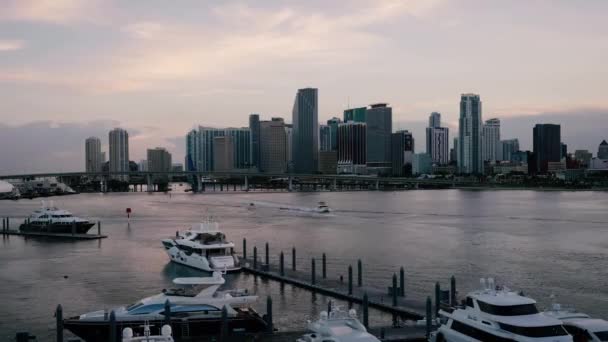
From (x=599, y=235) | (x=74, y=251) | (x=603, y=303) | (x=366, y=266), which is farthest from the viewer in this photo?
(x=599, y=235)

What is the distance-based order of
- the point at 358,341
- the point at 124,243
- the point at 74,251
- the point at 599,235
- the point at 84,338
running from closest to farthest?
1. the point at 358,341
2. the point at 84,338
3. the point at 74,251
4. the point at 124,243
5. the point at 599,235

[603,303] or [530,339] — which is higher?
[530,339]

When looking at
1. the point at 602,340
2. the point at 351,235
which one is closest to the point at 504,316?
the point at 602,340

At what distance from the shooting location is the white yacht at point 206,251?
30.5 metres

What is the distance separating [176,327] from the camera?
61.9 ft

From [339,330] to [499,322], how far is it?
381cm

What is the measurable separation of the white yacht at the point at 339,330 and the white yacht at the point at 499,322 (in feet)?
9.30

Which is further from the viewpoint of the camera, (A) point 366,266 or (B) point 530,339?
(A) point 366,266

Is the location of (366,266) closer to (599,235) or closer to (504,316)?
(504,316)

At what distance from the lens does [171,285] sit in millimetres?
28875

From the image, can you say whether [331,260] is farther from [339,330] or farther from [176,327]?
[339,330]

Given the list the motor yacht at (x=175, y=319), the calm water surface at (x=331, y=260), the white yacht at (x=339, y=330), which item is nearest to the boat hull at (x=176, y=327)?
the motor yacht at (x=175, y=319)

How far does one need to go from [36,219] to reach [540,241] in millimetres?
39157

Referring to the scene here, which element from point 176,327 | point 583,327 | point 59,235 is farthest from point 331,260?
point 59,235
